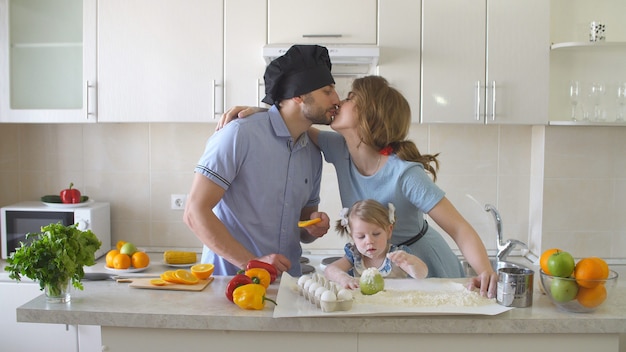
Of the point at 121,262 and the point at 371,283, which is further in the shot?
the point at 121,262

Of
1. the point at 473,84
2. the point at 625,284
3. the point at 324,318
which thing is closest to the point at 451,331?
the point at 324,318

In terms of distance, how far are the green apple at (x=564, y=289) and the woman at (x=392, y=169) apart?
1.14 feet

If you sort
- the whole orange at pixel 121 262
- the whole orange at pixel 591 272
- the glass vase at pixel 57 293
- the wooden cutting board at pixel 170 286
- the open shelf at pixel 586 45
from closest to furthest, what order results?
the whole orange at pixel 591 272 → the glass vase at pixel 57 293 → the wooden cutting board at pixel 170 286 → the whole orange at pixel 121 262 → the open shelf at pixel 586 45

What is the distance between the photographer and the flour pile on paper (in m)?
1.51

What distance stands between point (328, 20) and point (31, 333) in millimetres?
1938

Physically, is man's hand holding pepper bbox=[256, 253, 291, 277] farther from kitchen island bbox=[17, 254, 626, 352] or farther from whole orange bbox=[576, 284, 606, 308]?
whole orange bbox=[576, 284, 606, 308]

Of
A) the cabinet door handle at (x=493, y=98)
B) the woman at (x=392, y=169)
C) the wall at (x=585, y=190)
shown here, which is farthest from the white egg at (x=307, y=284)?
the wall at (x=585, y=190)

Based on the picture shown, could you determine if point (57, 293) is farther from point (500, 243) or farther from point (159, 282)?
point (500, 243)

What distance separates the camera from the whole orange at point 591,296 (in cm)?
144

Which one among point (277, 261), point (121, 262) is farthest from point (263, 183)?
point (121, 262)

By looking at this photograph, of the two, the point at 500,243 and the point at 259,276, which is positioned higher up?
the point at 259,276

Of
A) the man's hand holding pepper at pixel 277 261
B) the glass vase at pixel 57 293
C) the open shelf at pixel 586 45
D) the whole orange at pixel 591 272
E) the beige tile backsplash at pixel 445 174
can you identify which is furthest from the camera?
the beige tile backsplash at pixel 445 174

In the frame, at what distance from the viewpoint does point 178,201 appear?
3.36 meters

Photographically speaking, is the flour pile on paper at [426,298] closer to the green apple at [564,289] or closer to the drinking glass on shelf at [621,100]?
the green apple at [564,289]
